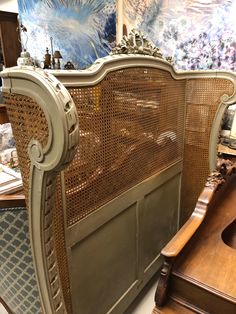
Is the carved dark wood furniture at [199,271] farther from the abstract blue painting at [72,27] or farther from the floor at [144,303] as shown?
the abstract blue painting at [72,27]

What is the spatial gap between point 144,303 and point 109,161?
116 centimetres

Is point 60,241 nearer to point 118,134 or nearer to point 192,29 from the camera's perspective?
point 118,134

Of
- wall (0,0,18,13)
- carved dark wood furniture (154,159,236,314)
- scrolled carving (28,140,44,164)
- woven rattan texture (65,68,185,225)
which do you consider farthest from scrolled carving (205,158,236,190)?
wall (0,0,18,13)

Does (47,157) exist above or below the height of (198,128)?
above

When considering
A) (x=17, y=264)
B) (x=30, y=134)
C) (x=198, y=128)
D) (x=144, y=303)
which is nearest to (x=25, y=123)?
(x=30, y=134)

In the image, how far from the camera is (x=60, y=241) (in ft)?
3.22

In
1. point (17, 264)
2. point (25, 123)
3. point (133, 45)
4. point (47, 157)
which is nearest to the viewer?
point (47, 157)

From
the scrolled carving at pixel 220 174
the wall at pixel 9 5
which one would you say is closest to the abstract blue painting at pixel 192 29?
the scrolled carving at pixel 220 174

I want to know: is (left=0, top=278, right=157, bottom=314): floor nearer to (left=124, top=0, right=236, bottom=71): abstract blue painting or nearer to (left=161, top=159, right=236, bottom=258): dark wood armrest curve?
(left=161, top=159, right=236, bottom=258): dark wood armrest curve

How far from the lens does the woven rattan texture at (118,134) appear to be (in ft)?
3.31

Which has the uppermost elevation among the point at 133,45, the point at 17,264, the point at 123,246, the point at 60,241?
the point at 133,45

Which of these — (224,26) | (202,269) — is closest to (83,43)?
(224,26)

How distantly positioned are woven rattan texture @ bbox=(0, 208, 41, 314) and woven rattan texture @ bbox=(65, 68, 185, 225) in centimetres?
22

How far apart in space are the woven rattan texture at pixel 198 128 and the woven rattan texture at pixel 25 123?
4.39ft
